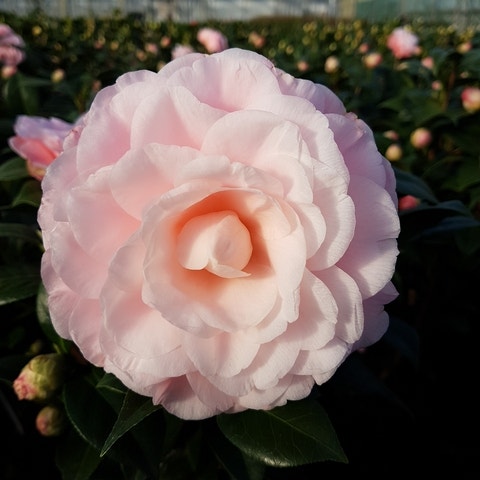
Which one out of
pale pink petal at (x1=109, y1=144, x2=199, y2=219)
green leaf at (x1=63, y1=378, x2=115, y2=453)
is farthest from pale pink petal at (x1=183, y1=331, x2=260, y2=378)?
green leaf at (x1=63, y1=378, x2=115, y2=453)

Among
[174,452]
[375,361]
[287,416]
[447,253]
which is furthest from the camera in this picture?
[375,361]

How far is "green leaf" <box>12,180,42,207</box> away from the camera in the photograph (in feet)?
2.57

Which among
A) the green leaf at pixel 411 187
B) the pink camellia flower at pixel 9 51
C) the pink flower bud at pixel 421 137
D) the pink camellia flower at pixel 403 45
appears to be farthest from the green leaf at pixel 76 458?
the pink camellia flower at pixel 403 45

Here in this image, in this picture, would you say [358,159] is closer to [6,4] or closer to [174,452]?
[174,452]

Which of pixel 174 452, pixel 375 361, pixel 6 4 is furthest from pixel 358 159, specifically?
pixel 6 4

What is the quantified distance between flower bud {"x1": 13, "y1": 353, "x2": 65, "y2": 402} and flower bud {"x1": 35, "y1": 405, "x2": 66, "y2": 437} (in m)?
0.05

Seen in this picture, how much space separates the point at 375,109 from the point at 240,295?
4.90 ft

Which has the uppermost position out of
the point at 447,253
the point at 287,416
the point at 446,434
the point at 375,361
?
the point at 287,416

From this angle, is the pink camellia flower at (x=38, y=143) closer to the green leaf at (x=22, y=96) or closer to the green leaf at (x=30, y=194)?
the green leaf at (x=30, y=194)

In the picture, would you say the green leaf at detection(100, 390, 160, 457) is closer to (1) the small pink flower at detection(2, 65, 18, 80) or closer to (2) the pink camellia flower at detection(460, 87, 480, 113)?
(2) the pink camellia flower at detection(460, 87, 480, 113)

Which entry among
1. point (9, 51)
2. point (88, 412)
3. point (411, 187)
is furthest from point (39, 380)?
point (9, 51)

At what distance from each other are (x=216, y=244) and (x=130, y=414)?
0.18m

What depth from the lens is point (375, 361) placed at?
147 centimetres

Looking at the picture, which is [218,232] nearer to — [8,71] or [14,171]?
[14,171]
